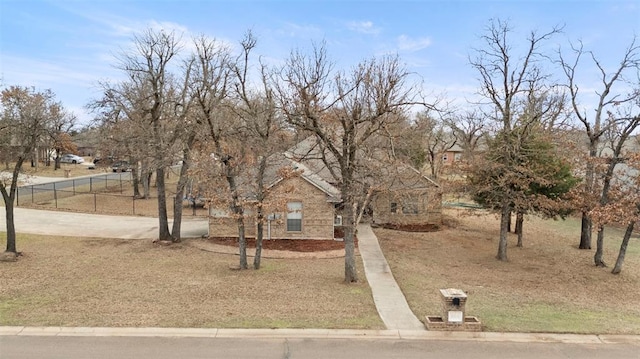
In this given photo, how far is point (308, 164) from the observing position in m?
26.9

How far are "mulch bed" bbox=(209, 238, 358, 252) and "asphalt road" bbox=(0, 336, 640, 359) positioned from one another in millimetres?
11289

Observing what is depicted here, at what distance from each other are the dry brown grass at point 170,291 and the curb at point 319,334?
34 centimetres

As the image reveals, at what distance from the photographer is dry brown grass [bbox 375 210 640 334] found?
11.3 m

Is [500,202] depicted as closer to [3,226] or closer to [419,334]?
[419,334]

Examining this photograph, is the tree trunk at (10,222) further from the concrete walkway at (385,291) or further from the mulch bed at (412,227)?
the mulch bed at (412,227)

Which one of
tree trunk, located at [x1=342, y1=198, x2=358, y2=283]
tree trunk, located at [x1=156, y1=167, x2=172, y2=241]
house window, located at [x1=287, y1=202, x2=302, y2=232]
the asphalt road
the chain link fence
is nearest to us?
the asphalt road

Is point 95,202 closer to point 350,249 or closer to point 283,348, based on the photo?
point 350,249

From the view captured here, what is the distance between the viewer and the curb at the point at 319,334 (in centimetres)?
950

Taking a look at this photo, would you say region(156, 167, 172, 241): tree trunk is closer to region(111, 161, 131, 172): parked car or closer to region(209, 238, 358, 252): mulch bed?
region(209, 238, 358, 252): mulch bed

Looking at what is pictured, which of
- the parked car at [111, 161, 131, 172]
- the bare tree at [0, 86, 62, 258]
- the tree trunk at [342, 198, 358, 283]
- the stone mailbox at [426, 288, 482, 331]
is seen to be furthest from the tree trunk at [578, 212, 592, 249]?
the parked car at [111, 161, 131, 172]

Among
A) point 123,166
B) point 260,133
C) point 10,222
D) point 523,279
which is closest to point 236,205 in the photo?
point 260,133

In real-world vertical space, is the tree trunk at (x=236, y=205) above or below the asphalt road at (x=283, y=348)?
above

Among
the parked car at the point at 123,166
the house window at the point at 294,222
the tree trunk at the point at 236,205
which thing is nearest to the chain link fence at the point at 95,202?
the parked car at the point at 123,166

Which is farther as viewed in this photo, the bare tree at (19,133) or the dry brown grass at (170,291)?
the bare tree at (19,133)
